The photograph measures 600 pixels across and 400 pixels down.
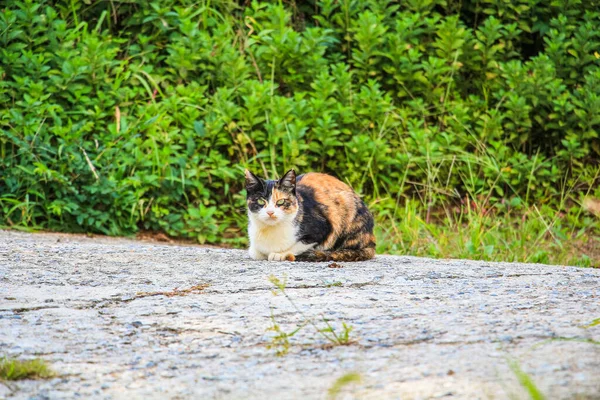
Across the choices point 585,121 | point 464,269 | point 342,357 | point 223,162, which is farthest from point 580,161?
point 342,357

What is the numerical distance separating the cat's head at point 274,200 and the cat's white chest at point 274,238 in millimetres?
51

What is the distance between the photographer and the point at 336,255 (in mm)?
5082

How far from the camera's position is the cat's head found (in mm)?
4855

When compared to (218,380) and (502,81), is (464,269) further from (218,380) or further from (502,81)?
(502,81)

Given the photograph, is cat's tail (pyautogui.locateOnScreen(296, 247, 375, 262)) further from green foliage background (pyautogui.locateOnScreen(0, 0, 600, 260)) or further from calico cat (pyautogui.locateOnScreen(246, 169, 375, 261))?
green foliage background (pyautogui.locateOnScreen(0, 0, 600, 260))

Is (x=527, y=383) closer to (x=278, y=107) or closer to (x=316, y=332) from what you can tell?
(x=316, y=332)

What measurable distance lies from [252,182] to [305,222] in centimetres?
42

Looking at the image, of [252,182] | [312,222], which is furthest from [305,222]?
[252,182]

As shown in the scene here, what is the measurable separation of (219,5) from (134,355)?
702 centimetres

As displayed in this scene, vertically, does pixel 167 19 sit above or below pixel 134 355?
above

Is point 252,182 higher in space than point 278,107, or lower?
lower

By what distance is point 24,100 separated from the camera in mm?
7520

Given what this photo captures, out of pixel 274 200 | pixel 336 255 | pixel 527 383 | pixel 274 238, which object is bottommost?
pixel 336 255

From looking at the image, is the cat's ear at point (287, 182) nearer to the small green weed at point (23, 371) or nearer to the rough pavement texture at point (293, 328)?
the rough pavement texture at point (293, 328)
